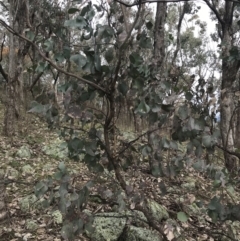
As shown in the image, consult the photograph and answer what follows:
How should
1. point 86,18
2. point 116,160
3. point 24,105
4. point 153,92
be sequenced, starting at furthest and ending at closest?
point 24,105 < point 116,160 < point 153,92 < point 86,18

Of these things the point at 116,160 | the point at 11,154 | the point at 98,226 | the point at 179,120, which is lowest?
the point at 98,226

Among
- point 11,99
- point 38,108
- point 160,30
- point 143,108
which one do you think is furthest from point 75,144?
point 11,99

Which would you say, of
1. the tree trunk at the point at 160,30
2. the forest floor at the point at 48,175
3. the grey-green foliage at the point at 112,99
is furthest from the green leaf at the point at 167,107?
the tree trunk at the point at 160,30

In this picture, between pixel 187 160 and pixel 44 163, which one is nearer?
pixel 187 160

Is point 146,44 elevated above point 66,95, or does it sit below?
above

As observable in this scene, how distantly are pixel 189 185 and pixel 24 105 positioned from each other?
486 cm

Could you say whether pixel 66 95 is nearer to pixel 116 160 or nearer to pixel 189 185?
pixel 116 160

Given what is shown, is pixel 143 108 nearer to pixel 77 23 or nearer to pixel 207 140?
pixel 207 140

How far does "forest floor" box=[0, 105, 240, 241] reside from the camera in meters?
2.37

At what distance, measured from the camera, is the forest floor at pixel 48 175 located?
2.37 meters

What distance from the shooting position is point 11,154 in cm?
533

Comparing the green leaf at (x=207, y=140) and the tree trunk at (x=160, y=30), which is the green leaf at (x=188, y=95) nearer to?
the green leaf at (x=207, y=140)

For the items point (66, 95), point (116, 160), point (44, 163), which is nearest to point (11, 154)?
point (44, 163)

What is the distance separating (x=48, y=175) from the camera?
3.18 meters
